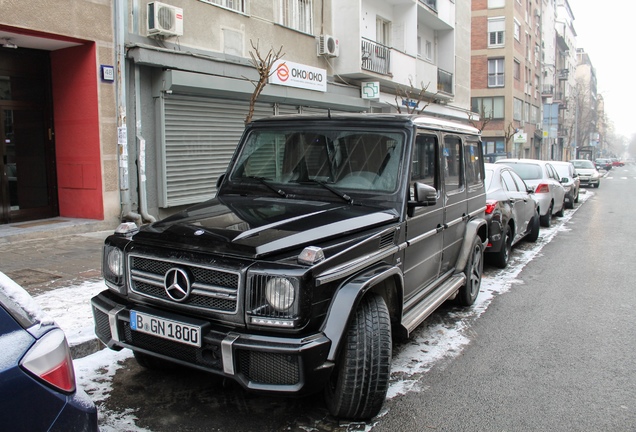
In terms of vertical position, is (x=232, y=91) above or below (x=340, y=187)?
above

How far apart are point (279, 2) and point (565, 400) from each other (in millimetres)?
13107

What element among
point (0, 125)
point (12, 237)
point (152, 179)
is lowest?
point (12, 237)

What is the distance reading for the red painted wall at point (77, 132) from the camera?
991cm

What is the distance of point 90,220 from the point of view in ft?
33.1

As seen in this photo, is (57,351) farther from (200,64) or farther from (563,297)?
(200,64)

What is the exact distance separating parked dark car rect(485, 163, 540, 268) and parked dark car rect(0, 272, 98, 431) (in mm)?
6648

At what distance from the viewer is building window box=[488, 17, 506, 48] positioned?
4278 centimetres

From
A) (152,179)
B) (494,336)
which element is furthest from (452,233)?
(152,179)

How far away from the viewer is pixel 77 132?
10.1 metres

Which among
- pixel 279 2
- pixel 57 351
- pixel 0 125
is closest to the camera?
pixel 57 351

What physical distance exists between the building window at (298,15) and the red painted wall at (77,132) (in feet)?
21.2

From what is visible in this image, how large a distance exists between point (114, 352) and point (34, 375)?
2.81 m

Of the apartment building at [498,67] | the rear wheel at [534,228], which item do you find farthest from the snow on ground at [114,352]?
Result: the apartment building at [498,67]

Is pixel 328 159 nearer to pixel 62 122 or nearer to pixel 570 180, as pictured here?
pixel 62 122
